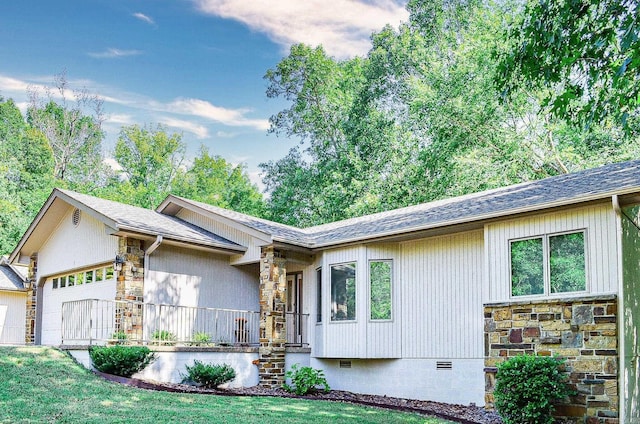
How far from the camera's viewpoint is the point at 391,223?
13367mm

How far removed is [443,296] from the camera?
40.8ft

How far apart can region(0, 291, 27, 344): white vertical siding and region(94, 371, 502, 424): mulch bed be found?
10.5m

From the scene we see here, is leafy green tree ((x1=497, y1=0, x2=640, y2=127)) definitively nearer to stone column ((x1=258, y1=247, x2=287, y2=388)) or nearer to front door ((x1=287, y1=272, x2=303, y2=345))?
stone column ((x1=258, y1=247, x2=287, y2=388))

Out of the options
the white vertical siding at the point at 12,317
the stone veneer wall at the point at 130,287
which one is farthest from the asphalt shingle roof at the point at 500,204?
the white vertical siding at the point at 12,317

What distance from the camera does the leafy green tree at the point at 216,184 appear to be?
34.5m

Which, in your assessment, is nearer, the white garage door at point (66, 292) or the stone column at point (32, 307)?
the white garage door at point (66, 292)

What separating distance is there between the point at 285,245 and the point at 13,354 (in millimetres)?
5823

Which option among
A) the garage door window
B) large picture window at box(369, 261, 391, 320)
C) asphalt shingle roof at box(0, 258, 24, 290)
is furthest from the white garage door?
large picture window at box(369, 261, 391, 320)

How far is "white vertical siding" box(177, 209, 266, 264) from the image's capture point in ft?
48.9

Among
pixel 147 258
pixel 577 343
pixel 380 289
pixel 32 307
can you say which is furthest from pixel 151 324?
pixel 577 343

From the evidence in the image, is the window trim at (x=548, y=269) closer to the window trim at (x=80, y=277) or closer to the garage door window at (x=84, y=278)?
the window trim at (x=80, y=277)

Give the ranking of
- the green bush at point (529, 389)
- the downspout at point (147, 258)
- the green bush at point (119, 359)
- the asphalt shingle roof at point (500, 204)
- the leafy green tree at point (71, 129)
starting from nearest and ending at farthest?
the green bush at point (529, 389), the asphalt shingle roof at point (500, 204), the green bush at point (119, 359), the downspout at point (147, 258), the leafy green tree at point (71, 129)

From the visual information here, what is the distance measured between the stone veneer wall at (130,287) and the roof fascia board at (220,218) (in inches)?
86.4

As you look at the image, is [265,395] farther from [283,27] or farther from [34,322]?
[283,27]
